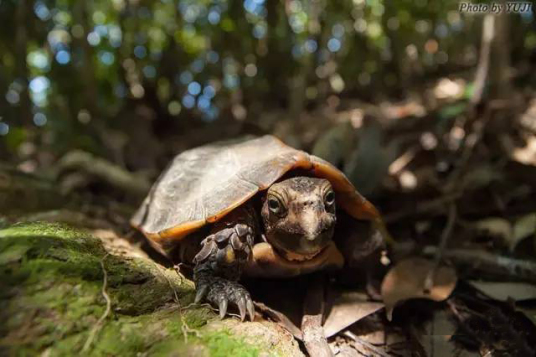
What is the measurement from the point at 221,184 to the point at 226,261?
510 millimetres

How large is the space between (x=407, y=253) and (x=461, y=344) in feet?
2.78

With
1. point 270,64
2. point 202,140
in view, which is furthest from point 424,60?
point 202,140

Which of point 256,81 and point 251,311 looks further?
point 256,81

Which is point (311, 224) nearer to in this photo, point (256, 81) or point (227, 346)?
point (227, 346)

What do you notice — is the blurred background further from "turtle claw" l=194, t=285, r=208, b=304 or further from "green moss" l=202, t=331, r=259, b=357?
"green moss" l=202, t=331, r=259, b=357

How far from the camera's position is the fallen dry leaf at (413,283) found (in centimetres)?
233

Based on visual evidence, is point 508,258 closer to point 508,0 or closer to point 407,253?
point 407,253

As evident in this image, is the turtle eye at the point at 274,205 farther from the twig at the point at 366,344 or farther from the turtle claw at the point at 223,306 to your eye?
the twig at the point at 366,344

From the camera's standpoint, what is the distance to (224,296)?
1994mm

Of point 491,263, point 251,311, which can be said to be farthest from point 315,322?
point 491,263

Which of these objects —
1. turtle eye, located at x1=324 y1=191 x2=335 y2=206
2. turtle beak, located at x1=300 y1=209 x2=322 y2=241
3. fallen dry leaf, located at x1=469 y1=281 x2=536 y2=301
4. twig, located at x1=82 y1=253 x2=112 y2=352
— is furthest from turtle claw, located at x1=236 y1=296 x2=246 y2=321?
fallen dry leaf, located at x1=469 y1=281 x2=536 y2=301

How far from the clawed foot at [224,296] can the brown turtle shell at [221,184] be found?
1.24 feet

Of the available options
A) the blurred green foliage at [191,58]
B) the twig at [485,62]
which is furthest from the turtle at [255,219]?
the blurred green foliage at [191,58]

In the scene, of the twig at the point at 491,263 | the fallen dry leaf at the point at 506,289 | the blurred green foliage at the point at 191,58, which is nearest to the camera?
the fallen dry leaf at the point at 506,289
